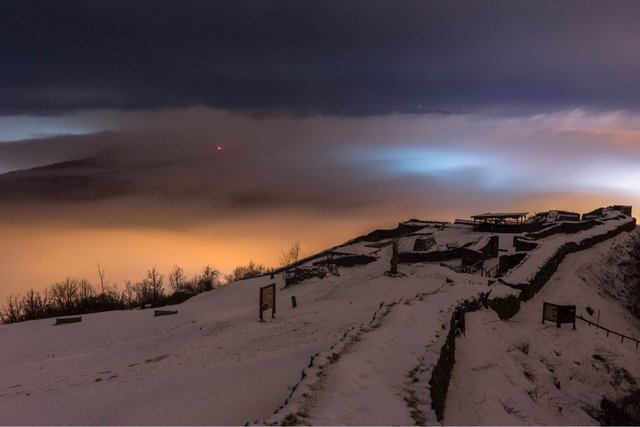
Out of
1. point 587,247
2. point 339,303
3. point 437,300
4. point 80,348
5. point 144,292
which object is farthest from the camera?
point 144,292

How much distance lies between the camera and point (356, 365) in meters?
10.5

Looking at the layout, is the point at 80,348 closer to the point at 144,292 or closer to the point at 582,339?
the point at 582,339

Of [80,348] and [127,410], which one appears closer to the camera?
[127,410]

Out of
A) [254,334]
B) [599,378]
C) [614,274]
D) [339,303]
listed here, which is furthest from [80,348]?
[614,274]

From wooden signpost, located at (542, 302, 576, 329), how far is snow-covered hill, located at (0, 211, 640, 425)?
0.63 metres

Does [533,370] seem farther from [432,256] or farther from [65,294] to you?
[65,294]

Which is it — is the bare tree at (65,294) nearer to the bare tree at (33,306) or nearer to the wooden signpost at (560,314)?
the bare tree at (33,306)

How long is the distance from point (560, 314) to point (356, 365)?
14155 millimetres

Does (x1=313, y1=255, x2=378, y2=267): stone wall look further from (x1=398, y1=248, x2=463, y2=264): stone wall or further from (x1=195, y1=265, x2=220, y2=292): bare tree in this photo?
(x1=195, y1=265, x2=220, y2=292): bare tree

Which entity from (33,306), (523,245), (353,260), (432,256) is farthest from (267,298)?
(33,306)

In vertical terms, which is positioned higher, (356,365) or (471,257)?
A: (471,257)

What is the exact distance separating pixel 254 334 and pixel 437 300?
916 cm

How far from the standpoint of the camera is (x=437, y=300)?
1791cm

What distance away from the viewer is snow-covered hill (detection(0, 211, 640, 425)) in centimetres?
995
